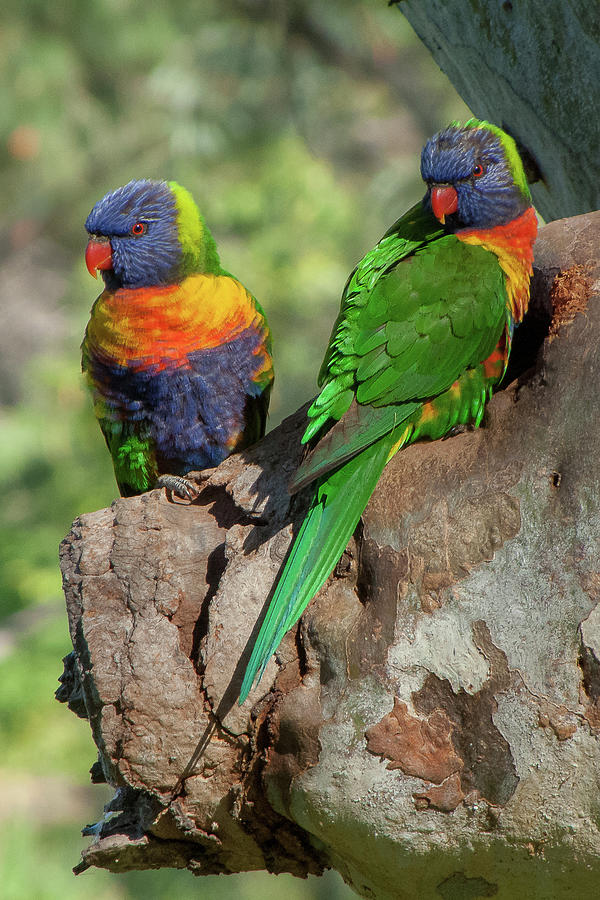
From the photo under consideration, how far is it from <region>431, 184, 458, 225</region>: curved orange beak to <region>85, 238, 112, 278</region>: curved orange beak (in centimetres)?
106

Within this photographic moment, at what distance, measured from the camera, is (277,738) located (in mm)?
1695

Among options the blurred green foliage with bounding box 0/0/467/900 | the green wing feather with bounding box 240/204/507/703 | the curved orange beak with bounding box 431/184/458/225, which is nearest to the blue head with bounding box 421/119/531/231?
the curved orange beak with bounding box 431/184/458/225

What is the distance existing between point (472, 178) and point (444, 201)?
0.37 ft

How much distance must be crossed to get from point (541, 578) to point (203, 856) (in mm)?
983

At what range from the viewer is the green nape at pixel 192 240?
2.66 metres

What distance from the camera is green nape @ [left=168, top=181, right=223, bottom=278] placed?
8.74ft

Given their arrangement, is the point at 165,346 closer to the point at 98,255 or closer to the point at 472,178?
the point at 98,255

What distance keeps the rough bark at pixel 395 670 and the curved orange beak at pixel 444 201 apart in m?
0.35

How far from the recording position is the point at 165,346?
2484 millimetres

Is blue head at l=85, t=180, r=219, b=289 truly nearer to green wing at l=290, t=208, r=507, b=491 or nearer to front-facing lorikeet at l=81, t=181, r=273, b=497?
front-facing lorikeet at l=81, t=181, r=273, b=497

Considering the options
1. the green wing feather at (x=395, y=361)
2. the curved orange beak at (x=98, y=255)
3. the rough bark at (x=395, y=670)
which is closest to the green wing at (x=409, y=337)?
the green wing feather at (x=395, y=361)

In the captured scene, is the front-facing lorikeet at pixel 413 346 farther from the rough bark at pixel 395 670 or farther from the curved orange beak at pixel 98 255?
the curved orange beak at pixel 98 255

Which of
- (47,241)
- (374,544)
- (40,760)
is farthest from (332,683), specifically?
(47,241)

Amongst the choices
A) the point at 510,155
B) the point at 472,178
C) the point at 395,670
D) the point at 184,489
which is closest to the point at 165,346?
the point at 184,489
